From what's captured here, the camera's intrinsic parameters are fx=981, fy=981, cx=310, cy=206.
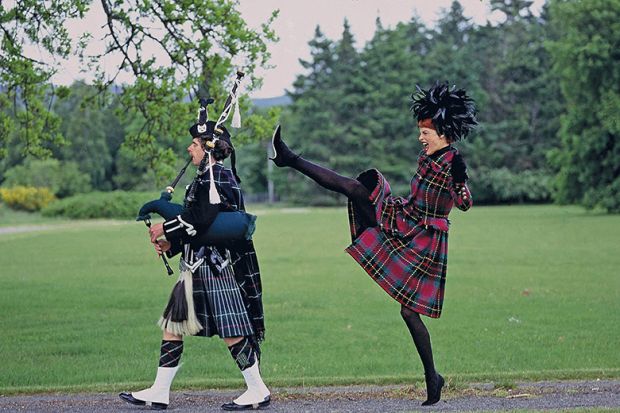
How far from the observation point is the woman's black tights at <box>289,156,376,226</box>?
6.90 metres

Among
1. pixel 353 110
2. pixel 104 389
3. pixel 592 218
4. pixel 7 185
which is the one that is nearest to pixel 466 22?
pixel 353 110

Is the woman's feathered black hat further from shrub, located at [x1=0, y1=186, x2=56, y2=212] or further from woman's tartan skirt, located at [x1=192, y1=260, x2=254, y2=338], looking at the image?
shrub, located at [x1=0, y1=186, x2=56, y2=212]

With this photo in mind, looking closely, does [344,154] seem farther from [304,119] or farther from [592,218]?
[592,218]

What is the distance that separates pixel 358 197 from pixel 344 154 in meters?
73.4

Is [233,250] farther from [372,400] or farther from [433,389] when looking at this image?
[433,389]

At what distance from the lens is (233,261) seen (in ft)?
23.8

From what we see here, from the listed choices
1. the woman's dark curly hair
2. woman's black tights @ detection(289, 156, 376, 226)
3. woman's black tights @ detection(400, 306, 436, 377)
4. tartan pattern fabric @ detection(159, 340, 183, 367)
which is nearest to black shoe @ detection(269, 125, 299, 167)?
woman's black tights @ detection(289, 156, 376, 226)

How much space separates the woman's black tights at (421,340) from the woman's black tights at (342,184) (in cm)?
72

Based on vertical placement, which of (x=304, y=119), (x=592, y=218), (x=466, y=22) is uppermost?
(x=466, y=22)

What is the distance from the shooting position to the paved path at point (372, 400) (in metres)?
7.04

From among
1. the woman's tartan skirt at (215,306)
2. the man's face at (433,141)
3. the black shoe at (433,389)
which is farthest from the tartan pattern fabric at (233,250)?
the man's face at (433,141)

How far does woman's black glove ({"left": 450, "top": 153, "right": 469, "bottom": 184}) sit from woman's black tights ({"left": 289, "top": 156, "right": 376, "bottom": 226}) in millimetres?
653

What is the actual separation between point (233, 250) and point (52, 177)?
6660 centimetres

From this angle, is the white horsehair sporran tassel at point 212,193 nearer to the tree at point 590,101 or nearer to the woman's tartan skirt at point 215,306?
the woman's tartan skirt at point 215,306
